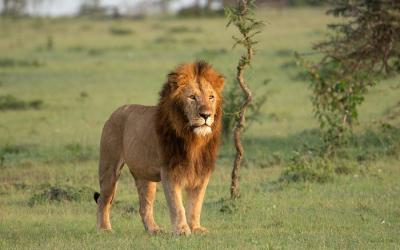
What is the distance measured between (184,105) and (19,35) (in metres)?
35.5

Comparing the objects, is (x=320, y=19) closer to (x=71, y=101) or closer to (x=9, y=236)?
(x=71, y=101)

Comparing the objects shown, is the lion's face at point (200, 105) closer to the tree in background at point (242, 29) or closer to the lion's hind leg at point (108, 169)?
the lion's hind leg at point (108, 169)

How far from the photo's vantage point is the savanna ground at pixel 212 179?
7.92 meters

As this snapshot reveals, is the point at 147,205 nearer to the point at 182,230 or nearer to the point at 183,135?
the point at 182,230

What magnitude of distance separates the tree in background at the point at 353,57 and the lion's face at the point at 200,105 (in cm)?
477

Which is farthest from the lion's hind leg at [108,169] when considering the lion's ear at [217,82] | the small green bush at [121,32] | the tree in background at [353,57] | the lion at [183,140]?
the small green bush at [121,32]

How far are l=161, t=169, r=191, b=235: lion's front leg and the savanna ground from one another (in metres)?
0.13

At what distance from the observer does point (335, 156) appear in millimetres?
12375

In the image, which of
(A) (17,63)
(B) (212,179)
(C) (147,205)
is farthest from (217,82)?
(A) (17,63)

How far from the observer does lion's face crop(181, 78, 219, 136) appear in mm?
7582

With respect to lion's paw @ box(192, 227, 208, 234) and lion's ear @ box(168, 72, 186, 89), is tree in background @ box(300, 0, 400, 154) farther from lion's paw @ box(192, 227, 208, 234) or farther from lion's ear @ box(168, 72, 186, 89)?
lion's ear @ box(168, 72, 186, 89)

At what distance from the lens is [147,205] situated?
8.53m

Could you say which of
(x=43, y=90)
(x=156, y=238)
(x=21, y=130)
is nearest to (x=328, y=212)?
(x=156, y=238)

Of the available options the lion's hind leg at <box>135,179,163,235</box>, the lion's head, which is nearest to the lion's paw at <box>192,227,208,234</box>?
the lion's hind leg at <box>135,179,163,235</box>
